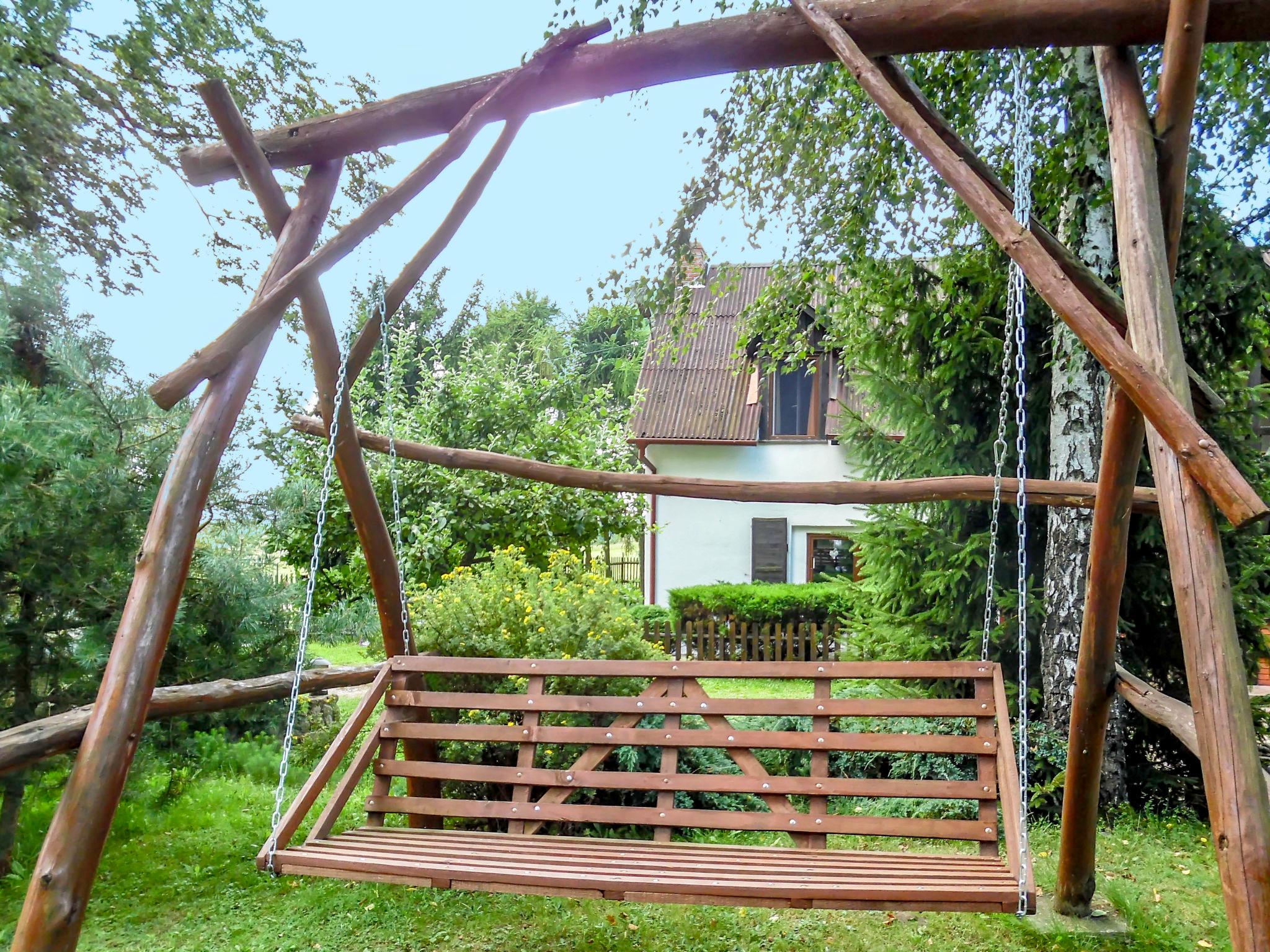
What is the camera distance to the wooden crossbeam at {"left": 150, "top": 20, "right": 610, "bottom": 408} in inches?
117

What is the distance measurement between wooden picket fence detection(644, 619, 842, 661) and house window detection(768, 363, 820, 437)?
2.90 meters

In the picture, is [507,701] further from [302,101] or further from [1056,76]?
[302,101]

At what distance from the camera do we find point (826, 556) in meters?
13.5

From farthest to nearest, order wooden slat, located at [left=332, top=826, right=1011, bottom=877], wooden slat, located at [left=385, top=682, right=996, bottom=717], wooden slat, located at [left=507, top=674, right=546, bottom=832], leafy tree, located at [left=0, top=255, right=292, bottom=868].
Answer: leafy tree, located at [left=0, top=255, right=292, bottom=868] → wooden slat, located at [left=507, top=674, right=546, bottom=832] → wooden slat, located at [left=385, top=682, right=996, bottom=717] → wooden slat, located at [left=332, top=826, right=1011, bottom=877]

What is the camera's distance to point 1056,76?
5223mm

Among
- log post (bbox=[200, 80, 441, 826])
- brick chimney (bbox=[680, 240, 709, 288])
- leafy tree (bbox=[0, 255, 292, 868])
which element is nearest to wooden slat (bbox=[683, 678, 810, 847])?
log post (bbox=[200, 80, 441, 826])

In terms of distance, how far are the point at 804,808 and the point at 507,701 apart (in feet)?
8.00

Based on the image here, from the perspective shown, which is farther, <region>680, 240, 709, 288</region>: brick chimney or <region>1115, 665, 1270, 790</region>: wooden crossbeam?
<region>680, 240, 709, 288</region>: brick chimney

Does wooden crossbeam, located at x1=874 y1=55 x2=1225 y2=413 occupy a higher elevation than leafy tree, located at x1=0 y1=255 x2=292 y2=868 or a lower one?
higher

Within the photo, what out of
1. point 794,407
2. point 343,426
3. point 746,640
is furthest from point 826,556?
point 343,426

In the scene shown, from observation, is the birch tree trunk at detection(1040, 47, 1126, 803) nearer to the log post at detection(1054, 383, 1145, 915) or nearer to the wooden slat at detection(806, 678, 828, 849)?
the log post at detection(1054, 383, 1145, 915)

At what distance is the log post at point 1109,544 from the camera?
2498 millimetres

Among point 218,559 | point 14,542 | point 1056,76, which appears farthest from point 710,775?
point 1056,76

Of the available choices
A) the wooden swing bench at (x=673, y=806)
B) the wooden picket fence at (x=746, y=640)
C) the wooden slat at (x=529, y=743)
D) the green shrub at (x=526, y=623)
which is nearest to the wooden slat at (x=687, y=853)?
the wooden swing bench at (x=673, y=806)
